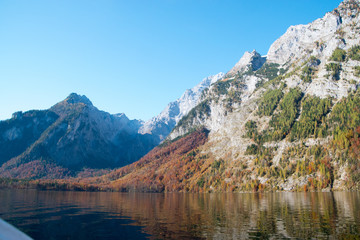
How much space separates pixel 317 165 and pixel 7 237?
209328 millimetres

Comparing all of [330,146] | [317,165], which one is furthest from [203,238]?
[330,146]

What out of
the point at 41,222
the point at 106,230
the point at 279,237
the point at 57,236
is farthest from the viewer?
the point at 41,222

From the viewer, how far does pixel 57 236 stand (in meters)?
39.5

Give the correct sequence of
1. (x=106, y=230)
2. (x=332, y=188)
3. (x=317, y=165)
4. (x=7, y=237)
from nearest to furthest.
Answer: (x=7, y=237) → (x=106, y=230) → (x=332, y=188) → (x=317, y=165)

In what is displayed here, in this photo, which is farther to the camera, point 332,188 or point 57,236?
point 332,188

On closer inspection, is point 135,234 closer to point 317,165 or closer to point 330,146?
point 317,165

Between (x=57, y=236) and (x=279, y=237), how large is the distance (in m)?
35.5

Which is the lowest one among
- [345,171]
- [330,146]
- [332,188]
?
[332,188]

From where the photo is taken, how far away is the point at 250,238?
35406mm

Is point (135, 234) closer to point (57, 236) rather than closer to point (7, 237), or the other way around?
point (57, 236)

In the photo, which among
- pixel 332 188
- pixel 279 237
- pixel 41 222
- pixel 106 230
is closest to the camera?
pixel 279 237

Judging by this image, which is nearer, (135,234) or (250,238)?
(250,238)

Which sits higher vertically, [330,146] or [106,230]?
[330,146]

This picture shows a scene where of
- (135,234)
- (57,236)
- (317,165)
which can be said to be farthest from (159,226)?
(317,165)
